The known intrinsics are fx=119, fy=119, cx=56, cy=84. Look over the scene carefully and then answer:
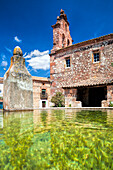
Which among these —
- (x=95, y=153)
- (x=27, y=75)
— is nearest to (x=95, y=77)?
(x=27, y=75)

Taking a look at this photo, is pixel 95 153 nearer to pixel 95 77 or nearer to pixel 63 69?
pixel 95 77

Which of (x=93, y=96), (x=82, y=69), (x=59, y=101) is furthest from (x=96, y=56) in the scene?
(x=59, y=101)

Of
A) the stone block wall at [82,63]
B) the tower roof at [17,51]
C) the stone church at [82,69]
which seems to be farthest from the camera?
the stone block wall at [82,63]

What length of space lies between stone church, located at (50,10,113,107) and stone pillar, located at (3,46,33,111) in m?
6.53

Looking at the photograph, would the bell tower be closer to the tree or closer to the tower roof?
the tree

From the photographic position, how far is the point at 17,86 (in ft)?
14.8

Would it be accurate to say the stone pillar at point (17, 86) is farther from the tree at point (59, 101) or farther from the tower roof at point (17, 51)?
the tree at point (59, 101)

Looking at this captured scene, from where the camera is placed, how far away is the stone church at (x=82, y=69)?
1115cm

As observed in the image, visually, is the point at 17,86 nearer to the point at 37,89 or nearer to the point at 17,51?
the point at 17,51

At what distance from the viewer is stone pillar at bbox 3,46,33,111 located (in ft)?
14.4

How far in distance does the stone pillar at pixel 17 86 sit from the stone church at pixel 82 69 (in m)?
6.53

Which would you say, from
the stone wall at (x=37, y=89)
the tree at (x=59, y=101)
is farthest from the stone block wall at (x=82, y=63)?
the stone wall at (x=37, y=89)

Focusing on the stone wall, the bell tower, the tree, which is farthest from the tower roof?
the stone wall

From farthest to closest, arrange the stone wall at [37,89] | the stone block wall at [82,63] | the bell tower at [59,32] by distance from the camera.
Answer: the stone wall at [37,89] < the bell tower at [59,32] < the stone block wall at [82,63]
